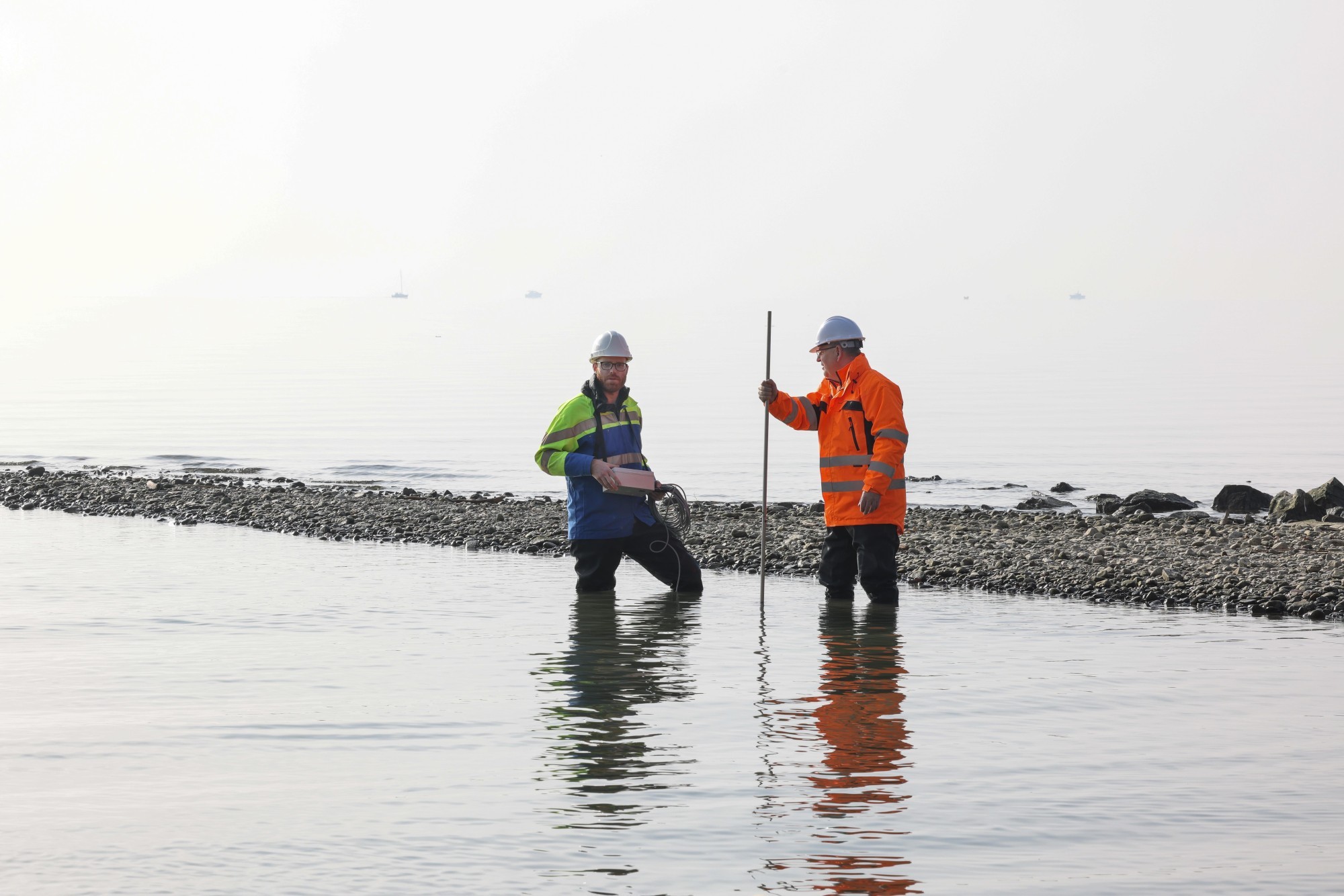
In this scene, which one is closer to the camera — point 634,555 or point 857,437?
point 857,437

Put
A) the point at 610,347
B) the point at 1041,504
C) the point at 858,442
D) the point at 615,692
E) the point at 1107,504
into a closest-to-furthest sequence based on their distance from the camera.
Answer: the point at 615,692, the point at 858,442, the point at 610,347, the point at 1107,504, the point at 1041,504

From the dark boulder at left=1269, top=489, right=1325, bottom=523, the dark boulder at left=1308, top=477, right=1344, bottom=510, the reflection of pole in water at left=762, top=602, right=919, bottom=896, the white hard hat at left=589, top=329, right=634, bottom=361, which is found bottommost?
the reflection of pole in water at left=762, top=602, right=919, bottom=896

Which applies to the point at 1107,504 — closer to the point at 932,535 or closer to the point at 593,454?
the point at 932,535

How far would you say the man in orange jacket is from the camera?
11.2 metres

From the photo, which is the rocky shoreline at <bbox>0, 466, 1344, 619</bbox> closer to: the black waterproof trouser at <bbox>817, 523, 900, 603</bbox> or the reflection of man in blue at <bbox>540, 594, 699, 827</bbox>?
the black waterproof trouser at <bbox>817, 523, 900, 603</bbox>

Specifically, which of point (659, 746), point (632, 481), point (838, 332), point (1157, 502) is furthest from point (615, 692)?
point (1157, 502)

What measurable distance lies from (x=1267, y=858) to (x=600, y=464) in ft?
21.1

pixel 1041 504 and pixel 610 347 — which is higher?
pixel 610 347

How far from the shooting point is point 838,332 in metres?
11.5

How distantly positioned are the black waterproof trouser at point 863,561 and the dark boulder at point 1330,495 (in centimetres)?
1107

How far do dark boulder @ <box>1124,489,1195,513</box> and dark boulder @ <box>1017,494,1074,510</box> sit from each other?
0.96m

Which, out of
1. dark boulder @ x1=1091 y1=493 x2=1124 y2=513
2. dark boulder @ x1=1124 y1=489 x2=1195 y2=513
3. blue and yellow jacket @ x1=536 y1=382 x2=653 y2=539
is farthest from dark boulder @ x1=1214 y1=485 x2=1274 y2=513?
blue and yellow jacket @ x1=536 y1=382 x2=653 y2=539

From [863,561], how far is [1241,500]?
1278cm

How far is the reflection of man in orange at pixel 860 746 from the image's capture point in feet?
20.5
